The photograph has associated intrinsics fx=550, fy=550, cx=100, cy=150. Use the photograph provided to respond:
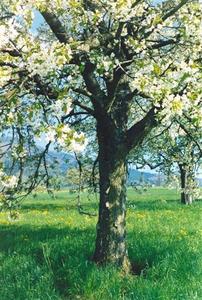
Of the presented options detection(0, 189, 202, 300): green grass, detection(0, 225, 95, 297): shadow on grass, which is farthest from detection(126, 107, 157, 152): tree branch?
detection(0, 225, 95, 297): shadow on grass

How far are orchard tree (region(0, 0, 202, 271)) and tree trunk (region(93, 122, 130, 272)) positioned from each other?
0.02 meters

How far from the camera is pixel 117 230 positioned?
1100 cm

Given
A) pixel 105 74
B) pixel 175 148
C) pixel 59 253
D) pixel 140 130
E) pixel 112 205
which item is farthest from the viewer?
pixel 175 148

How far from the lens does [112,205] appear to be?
11.0 metres

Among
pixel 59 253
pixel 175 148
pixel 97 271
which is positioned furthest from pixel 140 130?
pixel 175 148

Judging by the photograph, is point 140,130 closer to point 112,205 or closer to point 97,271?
point 112,205

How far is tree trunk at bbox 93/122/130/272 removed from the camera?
1098cm

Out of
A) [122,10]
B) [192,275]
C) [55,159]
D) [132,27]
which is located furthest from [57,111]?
[55,159]

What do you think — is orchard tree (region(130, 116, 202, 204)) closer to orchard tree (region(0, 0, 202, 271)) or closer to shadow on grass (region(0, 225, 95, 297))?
orchard tree (region(0, 0, 202, 271))

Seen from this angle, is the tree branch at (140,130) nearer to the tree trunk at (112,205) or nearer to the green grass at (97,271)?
the tree trunk at (112,205)

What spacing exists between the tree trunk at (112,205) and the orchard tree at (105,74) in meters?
0.02

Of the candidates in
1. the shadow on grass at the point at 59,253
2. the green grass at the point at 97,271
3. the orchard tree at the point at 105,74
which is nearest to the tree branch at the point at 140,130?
the orchard tree at the point at 105,74

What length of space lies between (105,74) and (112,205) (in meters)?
2.70

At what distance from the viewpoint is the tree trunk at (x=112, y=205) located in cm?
1098
